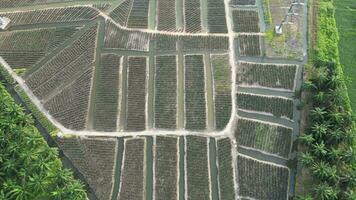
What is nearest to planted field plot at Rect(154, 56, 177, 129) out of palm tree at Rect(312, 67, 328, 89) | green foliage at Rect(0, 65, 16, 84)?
palm tree at Rect(312, 67, 328, 89)

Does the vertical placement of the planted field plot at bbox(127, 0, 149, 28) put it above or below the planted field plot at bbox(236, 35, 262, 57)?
above

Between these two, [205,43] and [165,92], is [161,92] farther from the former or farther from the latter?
[205,43]

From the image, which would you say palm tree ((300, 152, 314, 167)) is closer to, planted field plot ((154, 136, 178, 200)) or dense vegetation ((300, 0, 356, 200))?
dense vegetation ((300, 0, 356, 200))

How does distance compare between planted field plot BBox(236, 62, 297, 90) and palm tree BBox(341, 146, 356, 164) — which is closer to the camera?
palm tree BBox(341, 146, 356, 164)

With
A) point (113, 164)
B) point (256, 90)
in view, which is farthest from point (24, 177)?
point (256, 90)

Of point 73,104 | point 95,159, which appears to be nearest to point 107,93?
point 73,104

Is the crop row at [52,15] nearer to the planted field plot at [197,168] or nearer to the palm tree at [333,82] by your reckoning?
the planted field plot at [197,168]

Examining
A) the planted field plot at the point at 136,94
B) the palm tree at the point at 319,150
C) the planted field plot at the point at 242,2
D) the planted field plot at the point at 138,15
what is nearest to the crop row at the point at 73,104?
the planted field plot at the point at 136,94

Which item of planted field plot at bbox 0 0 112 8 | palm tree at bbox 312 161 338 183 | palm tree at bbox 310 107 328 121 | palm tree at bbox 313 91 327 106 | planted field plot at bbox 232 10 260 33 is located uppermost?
planted field plot at bbox 0 0 112 8
